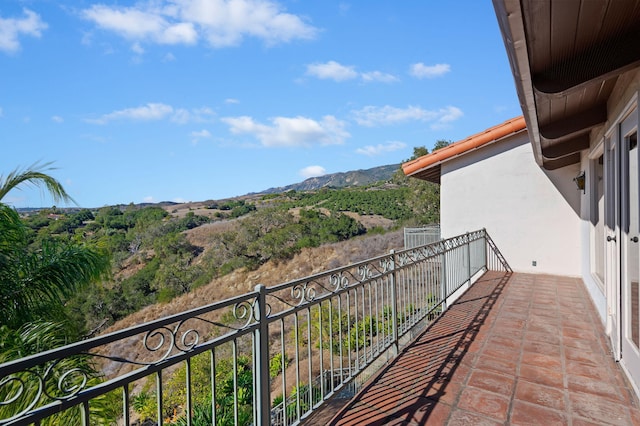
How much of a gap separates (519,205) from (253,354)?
23.6ft

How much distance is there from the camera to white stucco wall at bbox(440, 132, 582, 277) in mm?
6781

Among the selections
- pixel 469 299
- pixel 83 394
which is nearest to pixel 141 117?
pixel 469 299

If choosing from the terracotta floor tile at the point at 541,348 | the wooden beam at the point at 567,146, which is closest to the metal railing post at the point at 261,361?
the terracotta floor tile at the point at 541,348

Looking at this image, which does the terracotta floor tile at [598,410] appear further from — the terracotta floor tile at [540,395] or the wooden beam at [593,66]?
the wooden beam at [593,66]

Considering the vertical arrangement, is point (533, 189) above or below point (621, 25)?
below

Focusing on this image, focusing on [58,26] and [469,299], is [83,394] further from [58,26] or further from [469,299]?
[58,26]

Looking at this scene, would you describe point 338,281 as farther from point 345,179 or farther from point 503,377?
point 345,179

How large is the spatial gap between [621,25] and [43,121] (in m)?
11.4

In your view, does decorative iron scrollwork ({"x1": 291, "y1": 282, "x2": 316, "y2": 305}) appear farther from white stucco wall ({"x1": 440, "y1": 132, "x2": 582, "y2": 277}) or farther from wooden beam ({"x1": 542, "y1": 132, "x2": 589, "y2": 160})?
white stucco wall ({"x1": 440, "y1": 132, "x2": 582, "y2": 277})

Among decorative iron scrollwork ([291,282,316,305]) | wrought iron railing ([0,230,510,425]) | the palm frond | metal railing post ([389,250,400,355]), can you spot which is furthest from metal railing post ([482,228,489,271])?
the palm frond

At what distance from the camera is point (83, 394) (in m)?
1.12

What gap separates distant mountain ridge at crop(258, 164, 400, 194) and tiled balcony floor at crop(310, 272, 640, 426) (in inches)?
2060

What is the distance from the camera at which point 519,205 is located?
23.6 feet

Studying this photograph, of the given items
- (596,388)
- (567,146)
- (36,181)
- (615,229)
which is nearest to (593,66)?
(615,229)
